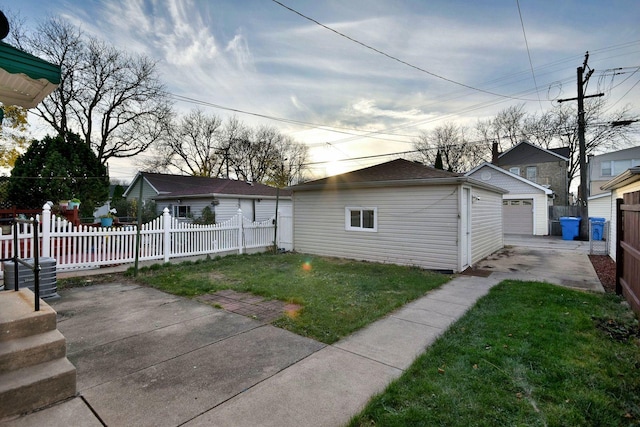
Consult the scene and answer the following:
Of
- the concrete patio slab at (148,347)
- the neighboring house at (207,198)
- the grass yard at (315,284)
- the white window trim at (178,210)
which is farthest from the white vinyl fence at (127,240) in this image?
the white window trim at (178,210)

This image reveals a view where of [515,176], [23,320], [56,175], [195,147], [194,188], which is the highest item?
[195,147]

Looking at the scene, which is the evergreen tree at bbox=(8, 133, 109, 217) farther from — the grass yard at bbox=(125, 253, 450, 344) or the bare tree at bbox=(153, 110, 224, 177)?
the bare tree at bbox=(153, 110, 224, 177)

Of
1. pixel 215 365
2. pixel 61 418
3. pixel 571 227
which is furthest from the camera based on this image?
pixel 571 227

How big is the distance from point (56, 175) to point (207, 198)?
698 cm

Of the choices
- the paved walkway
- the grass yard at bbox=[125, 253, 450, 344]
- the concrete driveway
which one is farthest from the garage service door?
the paved walkway

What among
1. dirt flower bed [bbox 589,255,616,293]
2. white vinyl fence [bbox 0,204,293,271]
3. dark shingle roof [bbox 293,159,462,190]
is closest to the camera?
dirt flower bed [bbox 589,255,616,293]

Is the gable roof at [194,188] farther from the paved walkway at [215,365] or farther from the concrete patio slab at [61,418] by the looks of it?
the concrete patio slab at [61,418]

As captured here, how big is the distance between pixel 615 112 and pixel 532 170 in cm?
673

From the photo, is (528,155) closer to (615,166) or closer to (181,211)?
(615,166)

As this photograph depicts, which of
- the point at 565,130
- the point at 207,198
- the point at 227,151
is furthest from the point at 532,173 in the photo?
the point at 227,151

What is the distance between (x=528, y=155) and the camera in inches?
1014

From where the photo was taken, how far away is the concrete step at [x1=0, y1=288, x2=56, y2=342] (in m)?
2.67

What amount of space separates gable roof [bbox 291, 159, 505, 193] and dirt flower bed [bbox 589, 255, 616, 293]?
3540 millimetres

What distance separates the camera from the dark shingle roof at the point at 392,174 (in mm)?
8852
